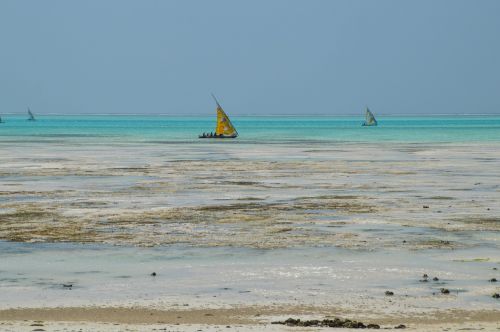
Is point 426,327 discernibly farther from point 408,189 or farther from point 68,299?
point 408,189

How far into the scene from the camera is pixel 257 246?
1748cm

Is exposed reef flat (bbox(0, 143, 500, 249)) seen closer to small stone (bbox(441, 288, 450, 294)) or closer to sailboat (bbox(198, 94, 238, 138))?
small stone (bbox(441, 288, 450, 294))

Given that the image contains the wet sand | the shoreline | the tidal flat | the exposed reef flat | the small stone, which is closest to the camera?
the wet sand

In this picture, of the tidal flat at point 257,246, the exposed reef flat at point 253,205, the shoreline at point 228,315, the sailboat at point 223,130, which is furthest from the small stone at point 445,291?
the sailboat at point 223,130

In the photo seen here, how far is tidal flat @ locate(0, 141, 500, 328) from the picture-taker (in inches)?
502

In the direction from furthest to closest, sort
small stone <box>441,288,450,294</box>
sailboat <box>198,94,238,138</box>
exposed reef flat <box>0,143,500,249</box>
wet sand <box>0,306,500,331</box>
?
sailboat <box>198,94,238,138</box>
exposed reef flat <box>0,143,500,249</box>
small stone <box>441,288,450,294</box>
wet sand <box>0,306,500,331</box>

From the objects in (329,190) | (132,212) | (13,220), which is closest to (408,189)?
(329,190)

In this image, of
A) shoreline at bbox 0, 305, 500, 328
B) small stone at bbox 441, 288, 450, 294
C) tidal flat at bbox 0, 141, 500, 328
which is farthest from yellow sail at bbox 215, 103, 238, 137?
shoreline at bbox 0, 305, 500, 328

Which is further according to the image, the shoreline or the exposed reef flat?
the exposed reef flat

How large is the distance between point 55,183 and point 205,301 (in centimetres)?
2189

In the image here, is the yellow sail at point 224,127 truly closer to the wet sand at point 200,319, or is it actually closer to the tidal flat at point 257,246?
the tidal flat at point 257,246

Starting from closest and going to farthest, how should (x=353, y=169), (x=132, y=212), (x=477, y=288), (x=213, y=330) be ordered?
(x=213, y=330)
(x=477, y=288)
(x=132, y=212)
(x=353, y=169)

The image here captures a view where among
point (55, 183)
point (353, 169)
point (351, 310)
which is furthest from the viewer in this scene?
point (353, 169)

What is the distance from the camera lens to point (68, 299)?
501 inches
